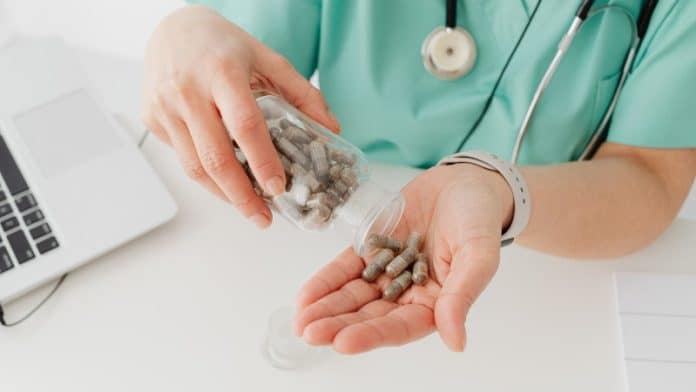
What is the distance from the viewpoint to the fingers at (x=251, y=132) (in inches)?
25.2

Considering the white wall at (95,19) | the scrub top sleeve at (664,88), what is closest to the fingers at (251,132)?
the scrub top sleeve at (664,88)

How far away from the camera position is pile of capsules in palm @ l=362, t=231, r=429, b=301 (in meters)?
0.66

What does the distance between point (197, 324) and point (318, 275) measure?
0.24 meters

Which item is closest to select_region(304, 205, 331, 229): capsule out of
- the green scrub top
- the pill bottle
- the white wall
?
the pill bottle

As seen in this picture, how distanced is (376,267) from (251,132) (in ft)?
0.61

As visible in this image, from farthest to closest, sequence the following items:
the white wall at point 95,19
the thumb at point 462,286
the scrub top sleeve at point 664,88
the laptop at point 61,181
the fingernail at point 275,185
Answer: the white wall at point 95,19, the laptop at point 61,181, the scrub top sleeve at point 664,88, the fingernail at point 275,185, the thumb at point 462,286

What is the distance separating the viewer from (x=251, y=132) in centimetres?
64

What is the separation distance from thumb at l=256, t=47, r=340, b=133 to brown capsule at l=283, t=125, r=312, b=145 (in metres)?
0.03

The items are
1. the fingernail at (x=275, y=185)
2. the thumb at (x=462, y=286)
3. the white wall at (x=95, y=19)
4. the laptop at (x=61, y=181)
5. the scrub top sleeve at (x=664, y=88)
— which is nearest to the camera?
the thumb at (x=462, y=286)

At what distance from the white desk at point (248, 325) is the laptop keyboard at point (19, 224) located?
5 centimetres

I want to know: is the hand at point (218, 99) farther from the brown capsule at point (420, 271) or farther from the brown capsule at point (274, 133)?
the brown capsule at point (420, 271)

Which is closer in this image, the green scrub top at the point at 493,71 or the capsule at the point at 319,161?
the capsule at the point at 319,161

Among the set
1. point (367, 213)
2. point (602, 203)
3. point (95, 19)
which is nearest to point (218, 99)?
point (367, 213)

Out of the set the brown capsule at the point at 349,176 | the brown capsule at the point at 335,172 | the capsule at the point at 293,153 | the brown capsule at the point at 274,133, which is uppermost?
the brown capsule at the point at 274,133
